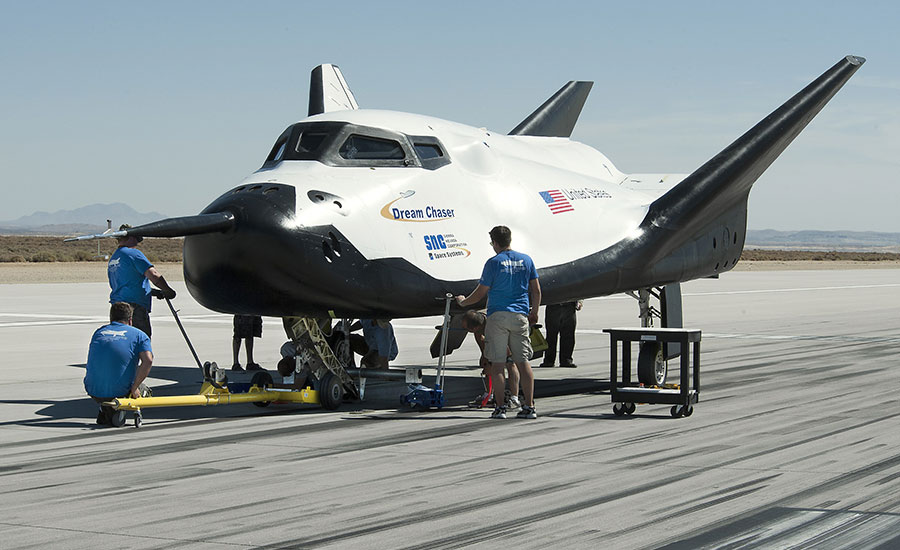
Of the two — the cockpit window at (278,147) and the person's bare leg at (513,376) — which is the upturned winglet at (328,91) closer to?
the cockpit window at (278,147)

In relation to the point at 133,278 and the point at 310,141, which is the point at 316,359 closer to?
the point at 133,278

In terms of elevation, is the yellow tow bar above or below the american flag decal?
below

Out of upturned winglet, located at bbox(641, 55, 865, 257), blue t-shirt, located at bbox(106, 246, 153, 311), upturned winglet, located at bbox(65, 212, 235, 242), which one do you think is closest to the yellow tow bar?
blue t-shirt, located at bbox(106, 246, 153, 311)

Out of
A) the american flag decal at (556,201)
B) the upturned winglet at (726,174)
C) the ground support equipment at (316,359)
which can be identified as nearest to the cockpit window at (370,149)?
the ground support equipment at (316,359)

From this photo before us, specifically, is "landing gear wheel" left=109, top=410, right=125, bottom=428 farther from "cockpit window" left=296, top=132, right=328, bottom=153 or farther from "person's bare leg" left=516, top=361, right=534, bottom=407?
"person's bare leg" left=516, top=361, right=534, bottom=407

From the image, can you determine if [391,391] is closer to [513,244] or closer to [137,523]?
[513,244]

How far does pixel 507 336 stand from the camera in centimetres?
1274

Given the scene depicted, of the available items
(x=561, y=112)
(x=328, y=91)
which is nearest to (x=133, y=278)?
(x=328, y=91)

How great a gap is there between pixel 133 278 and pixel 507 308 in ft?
16.0

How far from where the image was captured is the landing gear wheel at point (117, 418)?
39.9 ft

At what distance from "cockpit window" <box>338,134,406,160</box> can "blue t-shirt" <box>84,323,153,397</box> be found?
3399mm

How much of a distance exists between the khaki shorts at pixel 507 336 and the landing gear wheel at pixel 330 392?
219 cm

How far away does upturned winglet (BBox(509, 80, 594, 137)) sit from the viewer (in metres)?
22.5

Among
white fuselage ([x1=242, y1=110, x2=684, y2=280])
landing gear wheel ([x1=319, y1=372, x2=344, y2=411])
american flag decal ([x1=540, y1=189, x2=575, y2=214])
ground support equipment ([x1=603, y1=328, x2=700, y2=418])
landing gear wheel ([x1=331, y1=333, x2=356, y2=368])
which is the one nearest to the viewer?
ground support equipment ([x1=603, y1=328, x2=700, y2=418])
